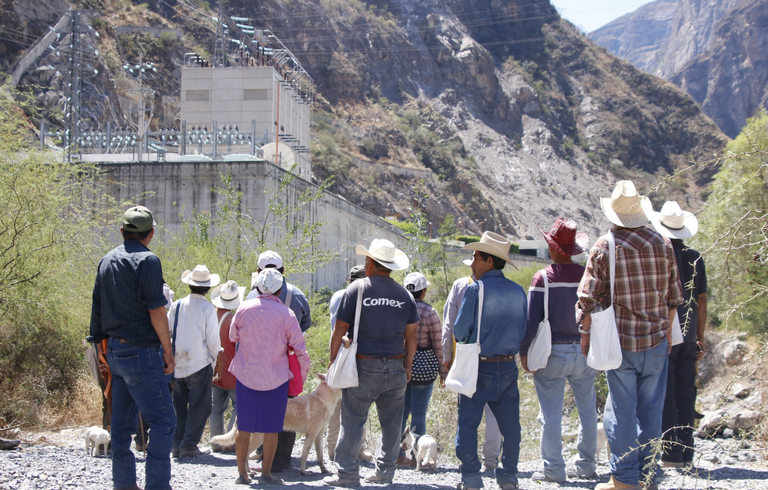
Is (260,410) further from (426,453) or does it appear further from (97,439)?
(97,439)

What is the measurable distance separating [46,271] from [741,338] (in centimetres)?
1844

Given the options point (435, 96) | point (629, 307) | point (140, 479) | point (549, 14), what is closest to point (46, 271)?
point (140, 479)

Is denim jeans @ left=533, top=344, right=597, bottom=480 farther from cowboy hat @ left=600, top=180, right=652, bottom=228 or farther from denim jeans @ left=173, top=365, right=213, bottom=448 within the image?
denim jeans @ left=173, top=365, right=213, bottom=448

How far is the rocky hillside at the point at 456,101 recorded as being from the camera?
63500 mm

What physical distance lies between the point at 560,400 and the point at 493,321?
3.52 feet

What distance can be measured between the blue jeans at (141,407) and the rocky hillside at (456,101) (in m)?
39.2

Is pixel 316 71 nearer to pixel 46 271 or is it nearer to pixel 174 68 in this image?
pixel 174 68

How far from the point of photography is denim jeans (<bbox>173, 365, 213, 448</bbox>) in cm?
670

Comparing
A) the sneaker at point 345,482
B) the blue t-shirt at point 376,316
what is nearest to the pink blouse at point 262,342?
the blue t-shirt at point 376,316

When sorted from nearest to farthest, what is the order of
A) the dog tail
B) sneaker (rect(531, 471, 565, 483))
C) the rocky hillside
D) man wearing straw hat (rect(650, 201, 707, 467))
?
sneaker (rect(531, 471, 565, 483)), man wearing straw hat (rect(650, 201, 707, 467)), the dog tail, the rocky hillside

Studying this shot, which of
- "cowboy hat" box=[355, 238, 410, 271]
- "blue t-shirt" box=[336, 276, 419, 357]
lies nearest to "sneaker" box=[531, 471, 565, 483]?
"blue t-shirt" box=[336, 276, 419, 357]

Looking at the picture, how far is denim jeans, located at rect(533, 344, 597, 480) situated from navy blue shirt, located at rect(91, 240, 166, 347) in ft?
10.9

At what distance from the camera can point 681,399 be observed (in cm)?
616

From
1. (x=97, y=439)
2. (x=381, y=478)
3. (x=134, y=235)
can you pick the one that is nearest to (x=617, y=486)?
(x=381, y=478)
